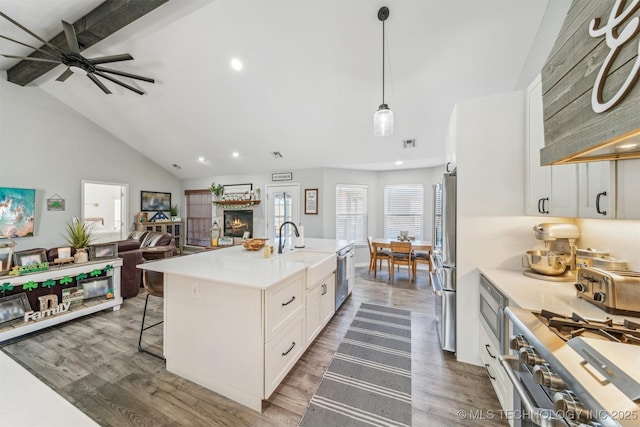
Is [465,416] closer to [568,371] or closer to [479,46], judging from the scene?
[568,371]

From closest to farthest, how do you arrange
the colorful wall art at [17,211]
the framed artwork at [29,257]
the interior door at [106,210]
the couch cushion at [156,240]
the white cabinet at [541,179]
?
the white cabinet at [541,179] → the framed artwork at [29,257] → the colorful wall art at [17,211] → the couch cushion at [156,240] → the interior door at [106,210]

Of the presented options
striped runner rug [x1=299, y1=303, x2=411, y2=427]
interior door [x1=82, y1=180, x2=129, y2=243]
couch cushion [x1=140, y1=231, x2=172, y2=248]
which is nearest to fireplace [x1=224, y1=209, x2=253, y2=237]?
couch cushion [x1=140, y1=231, x2=172, y2=248]

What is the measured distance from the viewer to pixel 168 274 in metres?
1.90

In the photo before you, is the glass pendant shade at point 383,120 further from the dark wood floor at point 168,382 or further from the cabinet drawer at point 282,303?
the dark wood floor at point 168,382

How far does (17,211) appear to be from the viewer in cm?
420

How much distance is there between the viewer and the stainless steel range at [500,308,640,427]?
585 millimetres

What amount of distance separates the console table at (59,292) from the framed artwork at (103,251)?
9cm

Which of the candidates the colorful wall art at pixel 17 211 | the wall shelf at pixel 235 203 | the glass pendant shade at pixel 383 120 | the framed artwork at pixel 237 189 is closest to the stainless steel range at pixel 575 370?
the glass pendant shade at pixel 383 120

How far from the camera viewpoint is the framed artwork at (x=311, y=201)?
5.46m

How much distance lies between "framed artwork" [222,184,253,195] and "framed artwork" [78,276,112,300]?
3681 millimetres

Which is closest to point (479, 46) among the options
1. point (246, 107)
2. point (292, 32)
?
point (292, 32)

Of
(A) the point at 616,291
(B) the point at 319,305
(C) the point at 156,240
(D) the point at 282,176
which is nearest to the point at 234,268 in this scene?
(B) the point at 319,305

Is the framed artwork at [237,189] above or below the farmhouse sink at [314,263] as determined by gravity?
above

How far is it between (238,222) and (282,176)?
2016 mm
